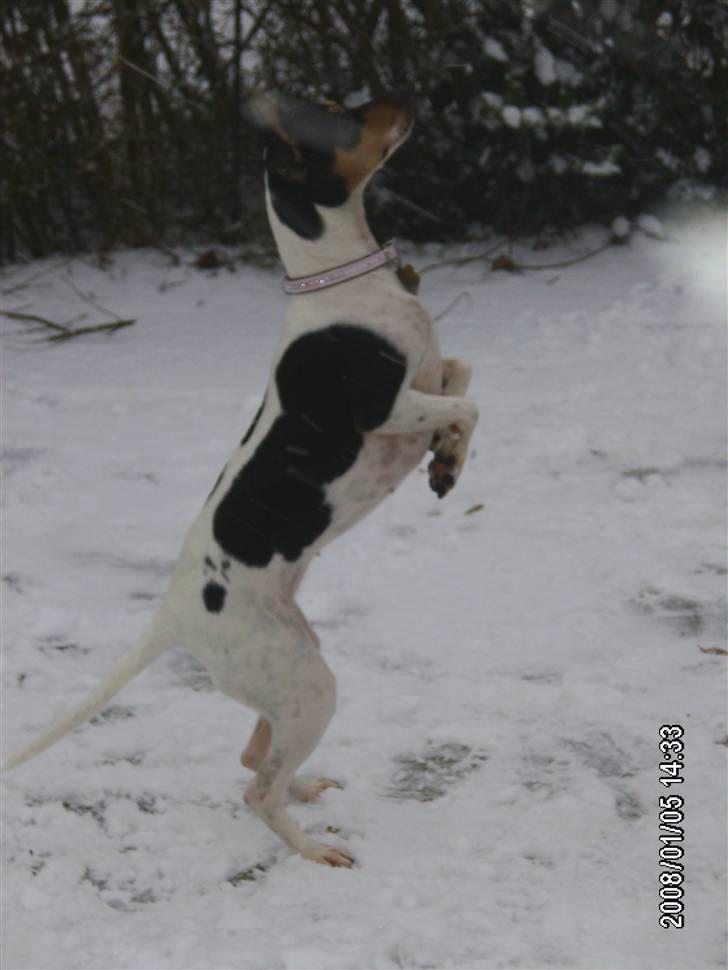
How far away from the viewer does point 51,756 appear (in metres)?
3.10

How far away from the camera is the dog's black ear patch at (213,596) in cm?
247

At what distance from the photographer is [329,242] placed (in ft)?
7.77

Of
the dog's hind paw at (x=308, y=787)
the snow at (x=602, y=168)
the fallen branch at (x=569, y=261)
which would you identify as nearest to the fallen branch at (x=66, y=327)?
the fallen branch at (x=569, y=261)

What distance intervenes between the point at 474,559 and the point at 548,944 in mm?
1914

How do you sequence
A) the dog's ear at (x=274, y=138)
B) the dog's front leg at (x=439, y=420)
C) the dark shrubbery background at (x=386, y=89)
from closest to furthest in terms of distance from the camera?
the dog's ear at (x=274, y=138) < the dog's front leg at (x=439, y=420) < the dark shrubbery background at (x=386, y=89)

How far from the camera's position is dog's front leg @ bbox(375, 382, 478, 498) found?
2328 millimetres

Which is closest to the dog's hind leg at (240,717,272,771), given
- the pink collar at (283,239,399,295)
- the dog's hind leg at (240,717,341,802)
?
the dog's hind leg at (240,717,341,802)

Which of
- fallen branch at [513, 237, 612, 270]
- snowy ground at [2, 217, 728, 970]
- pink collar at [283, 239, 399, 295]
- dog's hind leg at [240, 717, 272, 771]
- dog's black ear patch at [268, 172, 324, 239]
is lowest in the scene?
fallen branch at [513, 237, 612, 270]

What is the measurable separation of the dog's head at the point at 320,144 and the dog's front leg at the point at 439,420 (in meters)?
0.40

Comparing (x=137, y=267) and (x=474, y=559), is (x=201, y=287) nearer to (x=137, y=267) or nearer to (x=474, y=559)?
(x=137, y=267)

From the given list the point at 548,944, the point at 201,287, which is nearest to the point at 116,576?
the point at 548,944

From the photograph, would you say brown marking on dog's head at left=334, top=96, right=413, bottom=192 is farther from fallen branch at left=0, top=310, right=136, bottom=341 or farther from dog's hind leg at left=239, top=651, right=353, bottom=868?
fallen branch at left=0, top=310, right=136, bottom=341

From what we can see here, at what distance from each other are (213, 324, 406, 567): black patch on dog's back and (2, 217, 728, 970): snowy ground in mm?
776

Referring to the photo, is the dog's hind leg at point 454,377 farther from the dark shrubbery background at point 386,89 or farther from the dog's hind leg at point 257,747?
the dark shrubbery background at point 386,89
